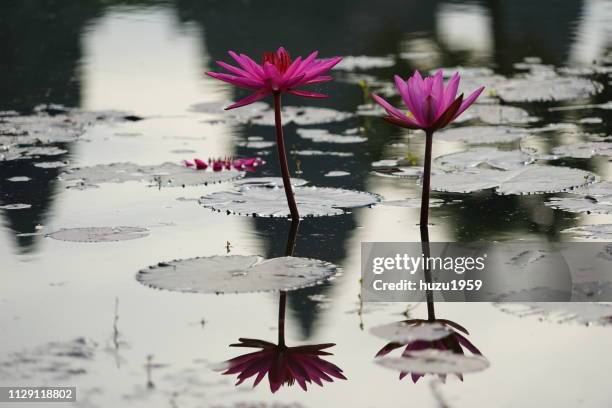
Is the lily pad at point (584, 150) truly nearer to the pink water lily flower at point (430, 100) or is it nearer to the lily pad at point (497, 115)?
the lily pad at point (497, 115)

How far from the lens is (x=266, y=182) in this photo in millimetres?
4105

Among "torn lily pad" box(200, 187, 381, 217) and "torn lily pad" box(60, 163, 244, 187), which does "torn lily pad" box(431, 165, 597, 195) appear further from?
"torn lily pad" box(60, 163, 244, 187)

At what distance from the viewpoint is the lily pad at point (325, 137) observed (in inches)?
197

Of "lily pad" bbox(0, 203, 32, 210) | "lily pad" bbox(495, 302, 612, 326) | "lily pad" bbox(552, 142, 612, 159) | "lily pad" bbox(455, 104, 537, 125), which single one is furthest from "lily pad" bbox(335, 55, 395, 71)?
"lily pad" bbox(495, 302, 612, 326)

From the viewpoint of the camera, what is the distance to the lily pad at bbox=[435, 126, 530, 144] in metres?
4.87

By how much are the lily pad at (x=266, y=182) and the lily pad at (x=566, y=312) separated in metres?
1.50

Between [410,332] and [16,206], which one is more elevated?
[16,206]

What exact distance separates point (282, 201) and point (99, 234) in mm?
654

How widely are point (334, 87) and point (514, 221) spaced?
3.38 m

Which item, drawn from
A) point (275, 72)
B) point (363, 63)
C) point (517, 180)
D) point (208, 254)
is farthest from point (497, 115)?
point (208, 254)

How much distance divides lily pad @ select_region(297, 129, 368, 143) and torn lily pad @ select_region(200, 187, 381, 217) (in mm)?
1152

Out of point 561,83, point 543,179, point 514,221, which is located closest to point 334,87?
point 561,83

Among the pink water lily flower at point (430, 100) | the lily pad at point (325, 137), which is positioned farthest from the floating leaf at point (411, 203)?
the lily pad at point (325, 137)

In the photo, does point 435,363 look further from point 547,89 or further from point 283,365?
point 547,89
